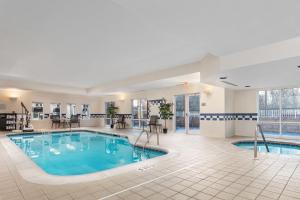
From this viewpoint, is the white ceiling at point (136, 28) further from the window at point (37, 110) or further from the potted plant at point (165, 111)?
the window at point (37, 110)

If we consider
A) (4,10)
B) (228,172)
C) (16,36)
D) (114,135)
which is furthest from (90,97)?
(228,172)

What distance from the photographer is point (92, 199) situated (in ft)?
7.34

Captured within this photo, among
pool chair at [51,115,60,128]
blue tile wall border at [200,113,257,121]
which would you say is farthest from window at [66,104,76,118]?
blue tile wall border at [200,113,257,121]

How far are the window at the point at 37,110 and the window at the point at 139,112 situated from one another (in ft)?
18.7

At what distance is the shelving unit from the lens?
1011 cm

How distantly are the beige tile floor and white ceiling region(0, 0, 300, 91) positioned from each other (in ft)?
7.33

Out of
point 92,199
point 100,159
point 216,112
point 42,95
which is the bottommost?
point 100,159

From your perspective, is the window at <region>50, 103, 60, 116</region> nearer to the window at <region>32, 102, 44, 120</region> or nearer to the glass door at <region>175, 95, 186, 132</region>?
the window at <region>32, 102, 44, 120</region>

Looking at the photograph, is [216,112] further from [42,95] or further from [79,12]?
[42,95]

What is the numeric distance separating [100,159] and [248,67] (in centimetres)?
432

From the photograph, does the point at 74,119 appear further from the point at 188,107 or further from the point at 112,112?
the point at 188,107

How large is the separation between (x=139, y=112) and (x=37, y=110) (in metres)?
6.33

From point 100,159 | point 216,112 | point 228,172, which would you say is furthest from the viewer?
point 216,112

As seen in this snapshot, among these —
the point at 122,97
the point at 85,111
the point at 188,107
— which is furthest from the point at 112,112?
the point at 188,107
